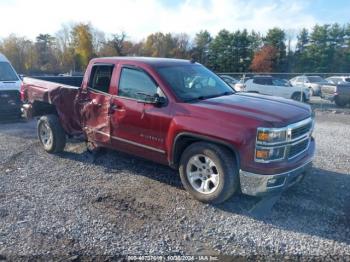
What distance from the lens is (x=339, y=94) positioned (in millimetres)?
16828

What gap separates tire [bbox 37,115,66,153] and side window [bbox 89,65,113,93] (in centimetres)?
136

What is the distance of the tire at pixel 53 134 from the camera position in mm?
6941

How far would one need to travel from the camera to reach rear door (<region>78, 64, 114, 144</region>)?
19.0 ft

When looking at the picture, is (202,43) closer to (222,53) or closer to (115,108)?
(222,53)

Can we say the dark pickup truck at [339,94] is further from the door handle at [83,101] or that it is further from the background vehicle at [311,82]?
the door handle at [83,101]

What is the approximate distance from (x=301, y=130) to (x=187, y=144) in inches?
60.8

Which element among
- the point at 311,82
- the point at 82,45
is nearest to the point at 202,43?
the point at 82,45

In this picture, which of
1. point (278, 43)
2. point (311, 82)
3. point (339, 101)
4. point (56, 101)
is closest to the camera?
point (56, 101)

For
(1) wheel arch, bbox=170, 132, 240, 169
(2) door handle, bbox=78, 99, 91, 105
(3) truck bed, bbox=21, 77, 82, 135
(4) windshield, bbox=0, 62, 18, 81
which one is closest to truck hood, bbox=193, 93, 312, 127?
(1) wheel arch, bbox=170, 132, 240, 169

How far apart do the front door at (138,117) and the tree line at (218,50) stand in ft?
146

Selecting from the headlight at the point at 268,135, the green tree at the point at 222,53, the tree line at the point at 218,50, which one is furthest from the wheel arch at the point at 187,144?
the green tree at the point at 222,53

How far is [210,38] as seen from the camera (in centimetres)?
6888

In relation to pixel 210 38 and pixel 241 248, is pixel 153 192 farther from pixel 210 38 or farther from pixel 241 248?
pixel 210 38

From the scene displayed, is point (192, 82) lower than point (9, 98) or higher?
higher
